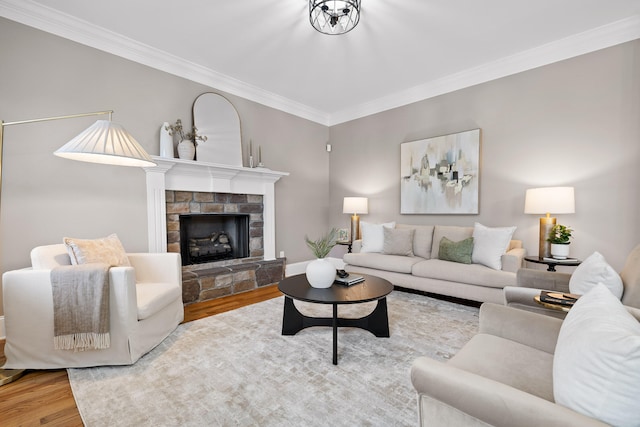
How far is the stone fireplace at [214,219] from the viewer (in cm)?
336

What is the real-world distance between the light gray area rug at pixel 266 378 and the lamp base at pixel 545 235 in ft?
3.63

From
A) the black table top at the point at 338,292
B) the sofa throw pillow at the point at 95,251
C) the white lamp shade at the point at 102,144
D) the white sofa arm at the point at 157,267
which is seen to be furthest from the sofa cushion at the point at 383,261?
the white lamp shade at the point at 102,144

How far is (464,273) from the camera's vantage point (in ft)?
10.4

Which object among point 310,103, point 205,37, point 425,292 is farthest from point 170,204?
point 425,292

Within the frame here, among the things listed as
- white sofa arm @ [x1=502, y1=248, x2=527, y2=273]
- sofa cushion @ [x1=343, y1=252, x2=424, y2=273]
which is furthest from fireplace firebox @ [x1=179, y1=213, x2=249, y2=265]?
white sofa arm @ [x1=502, y1=248, x2=527, y2=273]

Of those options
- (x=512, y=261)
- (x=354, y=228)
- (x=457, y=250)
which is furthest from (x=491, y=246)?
(x=354, y=228)

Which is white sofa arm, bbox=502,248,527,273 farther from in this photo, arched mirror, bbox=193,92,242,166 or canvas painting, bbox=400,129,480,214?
arched mirror, bbox=193,92,242,166

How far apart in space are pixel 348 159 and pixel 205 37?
114 inches

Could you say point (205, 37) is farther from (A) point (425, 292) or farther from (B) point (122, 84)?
(A) point (425, 292)

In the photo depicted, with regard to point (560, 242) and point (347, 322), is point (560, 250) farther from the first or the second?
point (347, 322)

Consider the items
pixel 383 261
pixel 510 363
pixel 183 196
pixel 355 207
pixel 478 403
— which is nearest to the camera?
pixel 478 403

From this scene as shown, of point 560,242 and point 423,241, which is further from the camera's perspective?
point 423,241

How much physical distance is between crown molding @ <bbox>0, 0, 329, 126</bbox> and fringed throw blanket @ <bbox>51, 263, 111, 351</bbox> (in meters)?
2.32

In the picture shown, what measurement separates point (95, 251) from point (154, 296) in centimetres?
59
